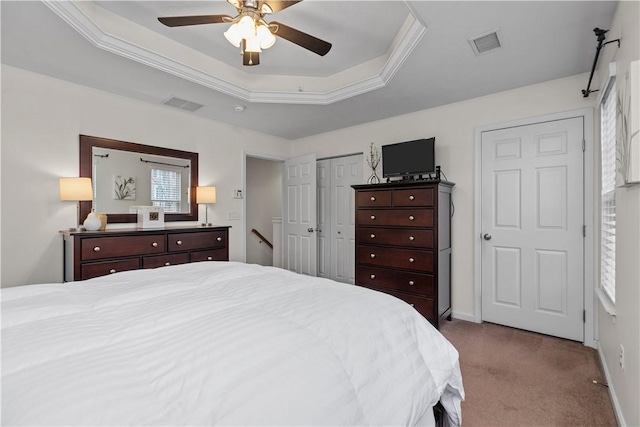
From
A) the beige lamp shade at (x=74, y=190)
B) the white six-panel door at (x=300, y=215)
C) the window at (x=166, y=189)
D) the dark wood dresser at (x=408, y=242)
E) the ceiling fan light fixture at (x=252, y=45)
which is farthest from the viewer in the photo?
the white six-panel door at (x=300, y=215)

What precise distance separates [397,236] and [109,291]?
2671mm

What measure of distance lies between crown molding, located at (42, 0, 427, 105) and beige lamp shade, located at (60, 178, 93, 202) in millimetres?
1254

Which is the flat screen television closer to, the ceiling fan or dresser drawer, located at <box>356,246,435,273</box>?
dresser drawer, located at <box>356,246,435,273</box>

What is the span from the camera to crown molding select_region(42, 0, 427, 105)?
2189 millimetres

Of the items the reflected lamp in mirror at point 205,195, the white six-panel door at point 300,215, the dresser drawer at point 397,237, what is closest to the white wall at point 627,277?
the dresser drawer at point 397,237

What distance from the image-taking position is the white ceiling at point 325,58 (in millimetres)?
2088

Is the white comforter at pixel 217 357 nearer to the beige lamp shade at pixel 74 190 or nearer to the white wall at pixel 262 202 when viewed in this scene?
the beige lamp shade at pixel 74 190

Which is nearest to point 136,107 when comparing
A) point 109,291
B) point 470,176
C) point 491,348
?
point 109,291

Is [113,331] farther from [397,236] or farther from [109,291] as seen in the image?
[397,236]

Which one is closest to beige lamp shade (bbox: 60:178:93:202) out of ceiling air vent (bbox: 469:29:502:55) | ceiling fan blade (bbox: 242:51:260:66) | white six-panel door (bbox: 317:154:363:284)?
ceiling fan blade (bbox: 242:51:260:66)

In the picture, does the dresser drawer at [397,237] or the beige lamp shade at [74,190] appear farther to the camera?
the dresser drawer at [397,237]

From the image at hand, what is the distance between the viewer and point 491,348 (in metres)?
2.71

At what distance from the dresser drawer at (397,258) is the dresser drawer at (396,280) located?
2.6 inches

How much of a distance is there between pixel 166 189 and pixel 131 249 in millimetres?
1041
